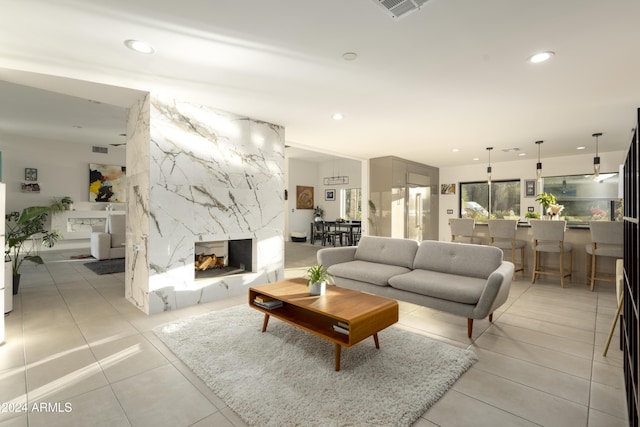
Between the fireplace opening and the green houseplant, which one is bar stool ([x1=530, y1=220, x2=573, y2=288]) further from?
the green houseplant

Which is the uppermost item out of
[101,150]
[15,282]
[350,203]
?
[101,150]

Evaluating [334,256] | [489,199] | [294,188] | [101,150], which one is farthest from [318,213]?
[334,256]

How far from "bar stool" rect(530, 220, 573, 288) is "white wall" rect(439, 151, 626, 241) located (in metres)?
2.88

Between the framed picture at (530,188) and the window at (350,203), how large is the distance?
5262mm

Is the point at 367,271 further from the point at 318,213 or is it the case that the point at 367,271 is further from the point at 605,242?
the point at 318,213

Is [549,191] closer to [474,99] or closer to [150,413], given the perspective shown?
[474,99]

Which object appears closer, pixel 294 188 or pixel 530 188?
pixel 530 188

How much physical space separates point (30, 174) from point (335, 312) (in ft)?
28.4

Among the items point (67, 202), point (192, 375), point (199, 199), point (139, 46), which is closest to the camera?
point (192, 375)

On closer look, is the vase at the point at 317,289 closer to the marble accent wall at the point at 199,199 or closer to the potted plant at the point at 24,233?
the marble accent wall at the point at 199,199

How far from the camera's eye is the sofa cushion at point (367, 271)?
3543 mm

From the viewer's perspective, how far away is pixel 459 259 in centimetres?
352

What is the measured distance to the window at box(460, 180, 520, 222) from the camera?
7.93 m

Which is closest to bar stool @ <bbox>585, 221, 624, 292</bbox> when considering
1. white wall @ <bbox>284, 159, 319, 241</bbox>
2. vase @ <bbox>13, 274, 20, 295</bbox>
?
vase @ <bbox>13, 274, 20, 295</bbox>
